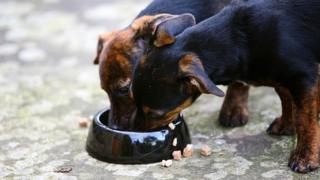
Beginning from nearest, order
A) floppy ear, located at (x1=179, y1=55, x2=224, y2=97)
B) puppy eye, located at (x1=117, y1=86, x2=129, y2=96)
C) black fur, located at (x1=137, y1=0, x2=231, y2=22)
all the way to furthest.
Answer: floppy ear, located at (x1=179, y1=55, x2=224, y2=97) < puppy eye, located at (x1=117, y1=86, x2=129, y2=96) < black fur, located at (x1=137, y1=0, x2=231, y2=22)

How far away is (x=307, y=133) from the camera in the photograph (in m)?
4.30

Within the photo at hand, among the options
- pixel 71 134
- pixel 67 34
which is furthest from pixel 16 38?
pixel 71 134

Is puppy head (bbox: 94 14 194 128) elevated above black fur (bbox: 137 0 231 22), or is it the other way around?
black fur (bbox: 137 0 231 22)

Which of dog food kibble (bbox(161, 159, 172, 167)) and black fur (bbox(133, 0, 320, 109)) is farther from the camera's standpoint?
dog food kibble (bbox(161, 159, 172, 167))

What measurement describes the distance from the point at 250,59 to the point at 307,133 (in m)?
0.57

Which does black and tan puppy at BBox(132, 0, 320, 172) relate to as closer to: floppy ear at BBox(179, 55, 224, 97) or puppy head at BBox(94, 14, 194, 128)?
floppy ear at BBox(179, 55, 224, 97)

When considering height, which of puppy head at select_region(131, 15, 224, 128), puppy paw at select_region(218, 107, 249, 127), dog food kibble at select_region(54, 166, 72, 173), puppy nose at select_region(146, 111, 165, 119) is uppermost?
puppy head at select_region(131, 15, 224, 128)

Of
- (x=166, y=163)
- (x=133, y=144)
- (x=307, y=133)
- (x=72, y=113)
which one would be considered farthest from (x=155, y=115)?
(x=72, y=113)

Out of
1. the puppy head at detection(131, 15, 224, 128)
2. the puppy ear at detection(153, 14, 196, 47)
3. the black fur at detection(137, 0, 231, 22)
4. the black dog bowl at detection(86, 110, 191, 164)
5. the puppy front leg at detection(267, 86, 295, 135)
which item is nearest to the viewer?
the puppy head at detection(131, 15, 224, 128)

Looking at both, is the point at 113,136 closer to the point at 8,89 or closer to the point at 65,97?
the point at 65,97

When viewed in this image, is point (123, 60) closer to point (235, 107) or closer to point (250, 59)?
point (250, 59)

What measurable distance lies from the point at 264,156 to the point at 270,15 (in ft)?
3.06

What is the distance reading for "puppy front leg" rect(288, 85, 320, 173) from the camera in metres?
4.25

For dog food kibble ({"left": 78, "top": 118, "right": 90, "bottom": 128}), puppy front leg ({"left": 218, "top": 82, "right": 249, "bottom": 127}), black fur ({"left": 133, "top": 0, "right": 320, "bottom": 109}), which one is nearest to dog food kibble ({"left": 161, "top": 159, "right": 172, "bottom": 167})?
black fur ({"left": 133, "top": 0, "right": 320, "bottom": 109})
